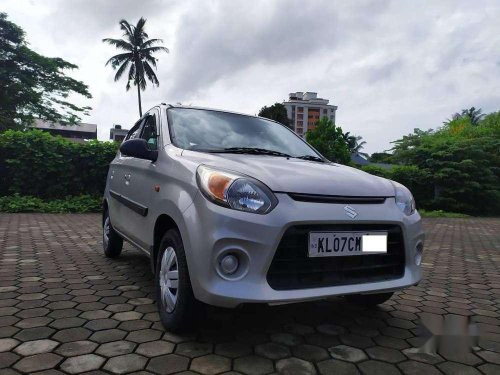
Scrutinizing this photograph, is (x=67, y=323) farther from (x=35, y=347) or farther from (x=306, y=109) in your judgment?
(x=306, y=109)

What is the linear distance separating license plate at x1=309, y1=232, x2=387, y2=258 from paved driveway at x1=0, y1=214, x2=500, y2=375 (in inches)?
23.1

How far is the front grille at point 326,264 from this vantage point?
7.24ft

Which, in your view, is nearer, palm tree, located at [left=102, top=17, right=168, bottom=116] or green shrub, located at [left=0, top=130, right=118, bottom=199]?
green shrub, located at [left=0, top=130, right=118, bottom=199]

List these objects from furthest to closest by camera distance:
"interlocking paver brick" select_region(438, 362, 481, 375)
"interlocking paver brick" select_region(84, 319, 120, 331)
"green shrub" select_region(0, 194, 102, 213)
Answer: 1. "green shrub" select_region(0, 194, 102, 213)
2. "interlocking paver brick" select_region(84, 319, 120, 331)
3. "interlocking paver brick" select_region(438, 362, 481, 375)

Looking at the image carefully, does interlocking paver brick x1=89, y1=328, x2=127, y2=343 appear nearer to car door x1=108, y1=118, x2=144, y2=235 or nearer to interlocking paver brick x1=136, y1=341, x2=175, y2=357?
interlocking paver brick x1=136, y1=341, x2=175, y2=357

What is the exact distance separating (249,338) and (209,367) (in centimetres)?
44

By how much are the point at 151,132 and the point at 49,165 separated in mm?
9769

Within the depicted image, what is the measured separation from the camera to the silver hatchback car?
7.07ft

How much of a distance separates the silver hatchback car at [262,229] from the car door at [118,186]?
905 millimetres

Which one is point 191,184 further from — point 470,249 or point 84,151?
point 84,151

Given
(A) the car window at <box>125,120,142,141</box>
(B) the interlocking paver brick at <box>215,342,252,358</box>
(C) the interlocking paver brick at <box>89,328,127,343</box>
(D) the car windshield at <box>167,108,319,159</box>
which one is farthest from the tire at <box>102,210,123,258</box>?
(B) the interlocking paver brick at <box>215,342,252,358</box>

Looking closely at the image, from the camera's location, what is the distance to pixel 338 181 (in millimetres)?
2496

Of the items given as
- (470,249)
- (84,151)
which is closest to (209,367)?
(470,249)

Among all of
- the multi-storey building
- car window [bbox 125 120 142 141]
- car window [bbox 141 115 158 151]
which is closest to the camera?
car window [bbox 141 115 158 151]
